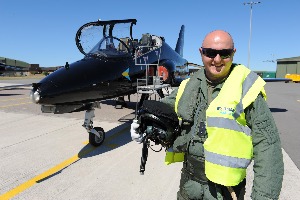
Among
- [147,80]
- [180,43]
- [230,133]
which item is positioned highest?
[180,43]

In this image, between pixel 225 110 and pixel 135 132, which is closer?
pixel 225 110

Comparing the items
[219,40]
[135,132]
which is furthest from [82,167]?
[219,40]

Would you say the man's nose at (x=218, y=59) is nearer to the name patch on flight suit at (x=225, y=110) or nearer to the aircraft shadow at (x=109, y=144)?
the name patch on flight suit at (x=225, y=110)

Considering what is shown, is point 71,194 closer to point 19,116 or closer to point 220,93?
point 220,93

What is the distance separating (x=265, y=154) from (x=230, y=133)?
11.0 inches

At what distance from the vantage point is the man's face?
1854 millimetres

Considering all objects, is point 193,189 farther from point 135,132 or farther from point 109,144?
point 109,144

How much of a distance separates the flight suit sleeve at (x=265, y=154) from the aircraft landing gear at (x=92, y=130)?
4899 mm

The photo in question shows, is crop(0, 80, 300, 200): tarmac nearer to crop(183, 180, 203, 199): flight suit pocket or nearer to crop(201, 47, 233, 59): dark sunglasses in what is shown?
crop(183, 180, 203, 199): flight suit pocket

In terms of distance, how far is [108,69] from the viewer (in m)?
6.73

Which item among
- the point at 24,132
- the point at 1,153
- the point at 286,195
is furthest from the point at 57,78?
the point at 286,195

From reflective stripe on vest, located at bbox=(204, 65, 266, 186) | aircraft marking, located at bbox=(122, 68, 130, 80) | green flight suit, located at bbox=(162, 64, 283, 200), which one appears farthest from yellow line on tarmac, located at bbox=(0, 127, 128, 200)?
reflective stripe on vest, located at bbox=(204, 65, 266, 186)

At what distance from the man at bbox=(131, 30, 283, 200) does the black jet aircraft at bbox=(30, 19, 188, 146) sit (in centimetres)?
383

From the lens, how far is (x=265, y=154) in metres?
1.74
